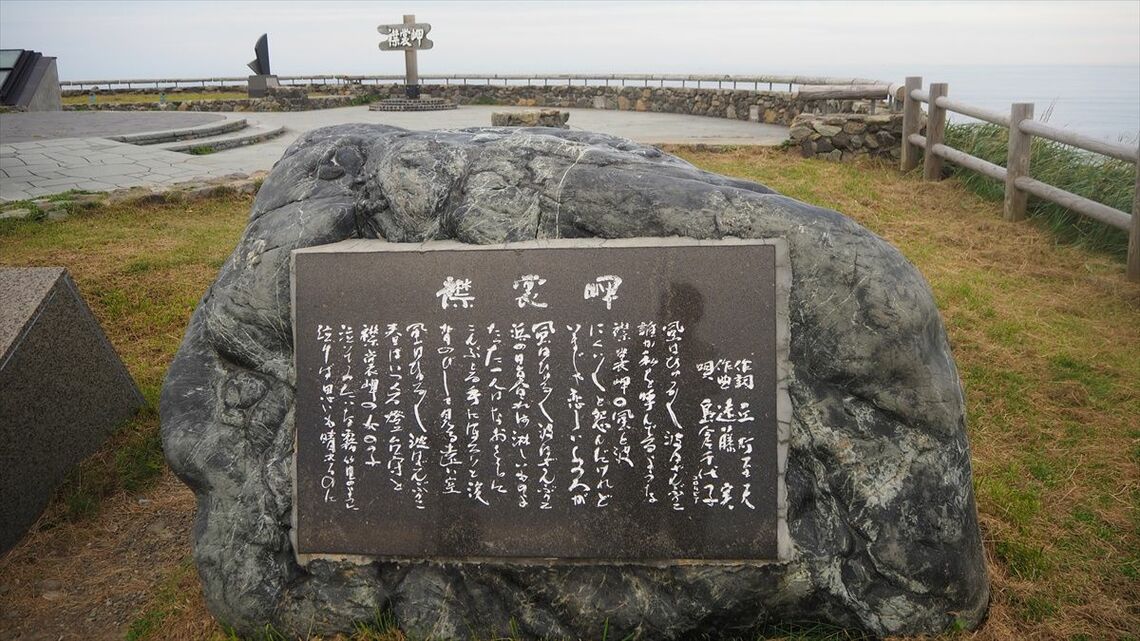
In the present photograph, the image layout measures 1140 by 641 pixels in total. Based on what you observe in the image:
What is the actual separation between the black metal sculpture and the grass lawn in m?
19.4

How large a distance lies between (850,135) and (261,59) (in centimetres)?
2044

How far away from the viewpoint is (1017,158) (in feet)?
25.6

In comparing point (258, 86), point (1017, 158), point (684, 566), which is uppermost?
point (258, 86)

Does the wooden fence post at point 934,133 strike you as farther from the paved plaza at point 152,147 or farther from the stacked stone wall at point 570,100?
the stacked stone wall at point 570,100

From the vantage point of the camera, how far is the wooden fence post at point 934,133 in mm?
9484

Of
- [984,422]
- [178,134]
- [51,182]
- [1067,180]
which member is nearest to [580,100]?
[178,134]

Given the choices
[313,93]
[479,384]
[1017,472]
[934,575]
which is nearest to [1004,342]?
[1017,472]

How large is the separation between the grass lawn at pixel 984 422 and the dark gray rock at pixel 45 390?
4.3 inches

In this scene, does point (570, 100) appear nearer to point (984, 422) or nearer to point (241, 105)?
point (241, 105)

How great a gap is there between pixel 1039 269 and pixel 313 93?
22.5 meters

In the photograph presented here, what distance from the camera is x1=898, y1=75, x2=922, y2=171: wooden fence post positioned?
10.1m

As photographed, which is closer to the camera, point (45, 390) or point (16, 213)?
point (45, 390)

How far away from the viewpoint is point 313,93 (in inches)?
996

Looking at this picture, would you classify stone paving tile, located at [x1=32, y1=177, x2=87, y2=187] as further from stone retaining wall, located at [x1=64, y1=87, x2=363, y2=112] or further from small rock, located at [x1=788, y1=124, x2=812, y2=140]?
stone retaining wall, located at [x1=64, y1=87, x2=363, y2=112]
